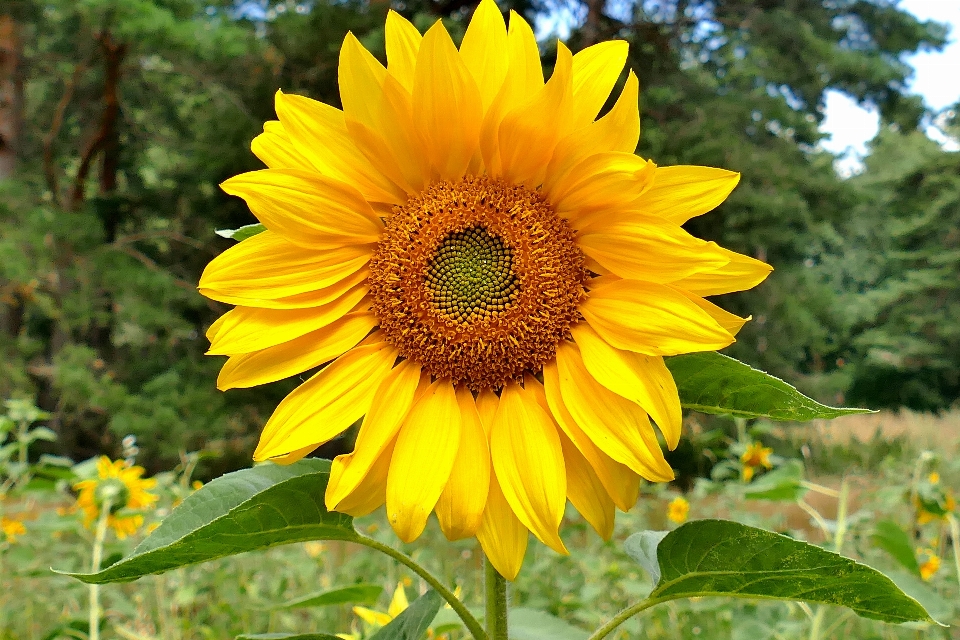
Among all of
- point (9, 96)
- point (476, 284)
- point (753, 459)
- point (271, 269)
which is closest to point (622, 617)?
point (476, 284)

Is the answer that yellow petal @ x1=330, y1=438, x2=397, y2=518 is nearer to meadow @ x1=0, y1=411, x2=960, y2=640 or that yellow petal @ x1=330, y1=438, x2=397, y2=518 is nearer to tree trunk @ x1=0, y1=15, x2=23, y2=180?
meadow @ x1=0, y1=411, x2=960, y2=640

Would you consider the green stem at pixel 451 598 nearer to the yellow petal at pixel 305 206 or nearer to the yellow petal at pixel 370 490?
the yellow petal at pixel 370 490

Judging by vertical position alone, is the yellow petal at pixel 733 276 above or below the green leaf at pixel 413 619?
above

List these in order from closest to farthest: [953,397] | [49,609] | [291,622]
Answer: [291,622] → [49,609] → [953,397]

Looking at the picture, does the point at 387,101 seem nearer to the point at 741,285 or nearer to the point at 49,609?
the point at 741,285

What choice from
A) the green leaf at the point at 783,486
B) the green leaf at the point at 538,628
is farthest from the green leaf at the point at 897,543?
the green leaf at the point at 538,628

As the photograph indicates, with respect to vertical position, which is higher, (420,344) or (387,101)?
(387,101)

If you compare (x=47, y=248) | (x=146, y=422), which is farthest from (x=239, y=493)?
(x=47, y=248)
